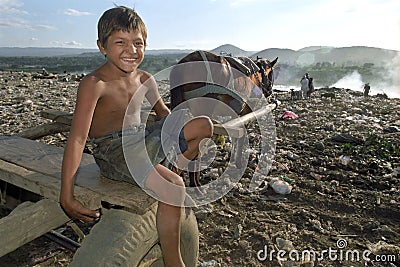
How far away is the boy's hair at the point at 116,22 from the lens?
5.32 ft

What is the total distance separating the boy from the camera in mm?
1542

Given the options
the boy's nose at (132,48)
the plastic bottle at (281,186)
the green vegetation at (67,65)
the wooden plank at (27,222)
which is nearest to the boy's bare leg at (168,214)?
the wooden plank at (27,222)

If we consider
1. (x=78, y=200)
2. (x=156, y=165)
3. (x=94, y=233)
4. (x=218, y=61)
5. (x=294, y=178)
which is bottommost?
(x=294, y=178)

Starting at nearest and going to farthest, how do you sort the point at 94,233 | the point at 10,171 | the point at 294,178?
the point at 94,233 → the point at 10,171 → the point at 294,178

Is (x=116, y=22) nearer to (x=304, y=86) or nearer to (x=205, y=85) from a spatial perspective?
(x=205, y=85)

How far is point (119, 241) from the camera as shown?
1.45 meters

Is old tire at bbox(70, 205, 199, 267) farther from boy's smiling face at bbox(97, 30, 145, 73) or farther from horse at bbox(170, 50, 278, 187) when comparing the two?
horse at bbox(170, 50, 278, 187)

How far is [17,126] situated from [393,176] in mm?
5425

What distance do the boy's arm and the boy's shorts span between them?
161mm

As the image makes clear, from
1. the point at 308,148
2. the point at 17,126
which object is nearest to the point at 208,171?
the point at 308,148

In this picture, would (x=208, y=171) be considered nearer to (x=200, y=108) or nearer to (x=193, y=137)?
(x=200, y=108)

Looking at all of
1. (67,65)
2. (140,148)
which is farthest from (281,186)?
(67,65)

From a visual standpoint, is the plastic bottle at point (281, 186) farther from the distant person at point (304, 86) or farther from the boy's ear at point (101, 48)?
the distant person at point (304, 86)

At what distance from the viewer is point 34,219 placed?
59.1 inches
